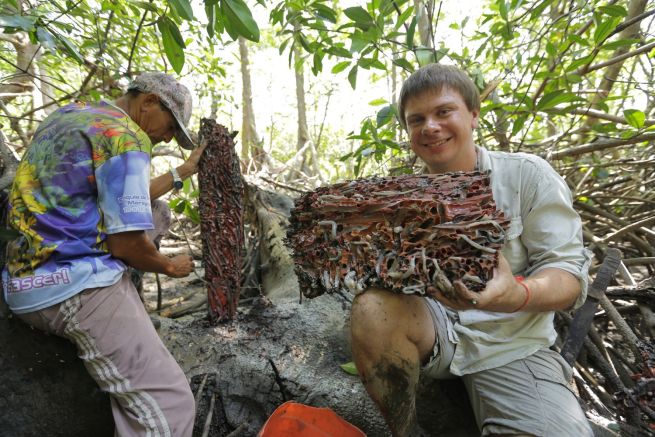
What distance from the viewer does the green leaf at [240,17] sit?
4.69 feet

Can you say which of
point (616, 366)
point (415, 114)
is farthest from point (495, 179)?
point (616, 366)

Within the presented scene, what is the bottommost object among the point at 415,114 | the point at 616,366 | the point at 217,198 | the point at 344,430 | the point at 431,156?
the point at 616,366

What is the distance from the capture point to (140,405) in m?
1.69

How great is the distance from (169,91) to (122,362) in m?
1.50

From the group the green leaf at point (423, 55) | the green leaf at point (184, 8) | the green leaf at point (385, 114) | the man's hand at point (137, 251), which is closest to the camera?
the green leaf at point (184, 8)

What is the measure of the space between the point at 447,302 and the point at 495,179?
89 centimetres

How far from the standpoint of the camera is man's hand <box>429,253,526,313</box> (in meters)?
1.17

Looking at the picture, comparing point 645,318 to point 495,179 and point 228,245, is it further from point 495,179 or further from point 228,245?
point 228,245

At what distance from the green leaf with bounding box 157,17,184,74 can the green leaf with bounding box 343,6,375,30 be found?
113cm

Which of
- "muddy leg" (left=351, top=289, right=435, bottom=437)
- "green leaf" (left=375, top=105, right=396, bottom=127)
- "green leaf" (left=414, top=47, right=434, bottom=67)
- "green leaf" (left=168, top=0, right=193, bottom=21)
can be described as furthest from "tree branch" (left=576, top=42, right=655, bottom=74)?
"green leaf" (left=168, top=0, right=193, bottom=21)

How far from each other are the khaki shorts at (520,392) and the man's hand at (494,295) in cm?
50

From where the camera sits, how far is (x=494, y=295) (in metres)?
1.23

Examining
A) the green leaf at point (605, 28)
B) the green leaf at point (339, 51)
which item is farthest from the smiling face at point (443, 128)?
the green leaf at point (605, 28)

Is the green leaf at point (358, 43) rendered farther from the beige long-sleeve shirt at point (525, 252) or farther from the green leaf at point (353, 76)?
the beige long-sleeve shirt at point (525, 252)
